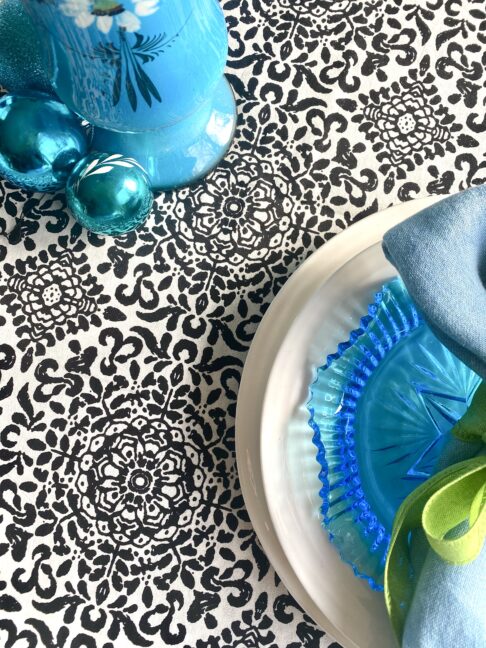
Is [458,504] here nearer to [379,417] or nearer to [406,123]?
[379,417]

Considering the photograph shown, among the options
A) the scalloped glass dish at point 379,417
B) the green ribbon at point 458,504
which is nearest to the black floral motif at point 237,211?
the scalloped glass dish at point 379,417

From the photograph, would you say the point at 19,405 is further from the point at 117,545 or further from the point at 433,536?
the point at 433,536

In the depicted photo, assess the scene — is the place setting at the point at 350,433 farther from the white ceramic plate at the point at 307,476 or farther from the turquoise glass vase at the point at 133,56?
the turquoise glass vase at the point at 133,56

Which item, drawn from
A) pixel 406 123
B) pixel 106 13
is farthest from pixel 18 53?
pixel 406 123

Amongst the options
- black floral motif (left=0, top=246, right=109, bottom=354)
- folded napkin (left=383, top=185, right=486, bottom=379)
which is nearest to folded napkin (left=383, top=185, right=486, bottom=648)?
folded napkin (left=383, top=185, right=486, bottom=379)

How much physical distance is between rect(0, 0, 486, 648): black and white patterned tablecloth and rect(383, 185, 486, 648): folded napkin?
16cm

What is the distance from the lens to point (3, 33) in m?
0.48

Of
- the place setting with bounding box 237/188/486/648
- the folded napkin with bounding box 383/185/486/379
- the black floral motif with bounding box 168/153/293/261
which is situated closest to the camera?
the folded napkin with bounding box 383/185/486/379

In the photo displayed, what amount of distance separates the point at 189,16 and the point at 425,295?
195mm

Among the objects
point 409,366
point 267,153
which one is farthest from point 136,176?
point 409,366

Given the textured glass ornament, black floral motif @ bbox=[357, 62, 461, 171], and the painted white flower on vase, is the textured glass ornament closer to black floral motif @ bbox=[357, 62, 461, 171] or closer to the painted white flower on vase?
the painted white flower on vase

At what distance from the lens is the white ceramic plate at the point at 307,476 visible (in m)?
0.45

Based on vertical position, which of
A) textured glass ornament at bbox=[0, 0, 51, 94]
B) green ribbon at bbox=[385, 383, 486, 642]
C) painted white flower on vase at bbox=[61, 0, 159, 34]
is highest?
painted white flower on vase at bbox=[61, 0, 159, 34]

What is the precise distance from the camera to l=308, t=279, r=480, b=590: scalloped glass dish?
44 cm
